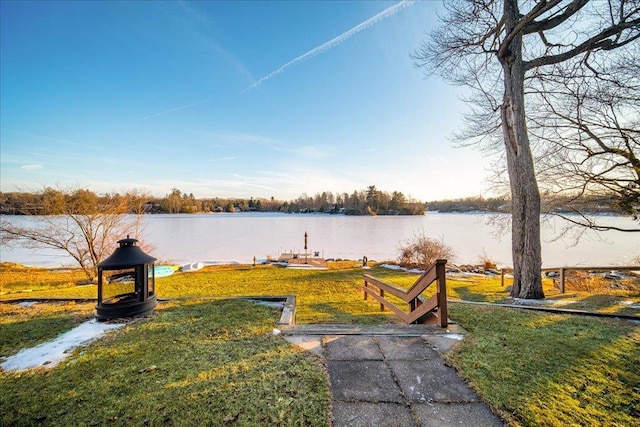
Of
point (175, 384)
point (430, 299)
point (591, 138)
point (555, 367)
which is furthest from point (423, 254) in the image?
point (175, 384)

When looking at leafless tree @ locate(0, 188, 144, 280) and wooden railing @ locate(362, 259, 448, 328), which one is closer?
wooden railing @ locate(362, 259, 448, 328)

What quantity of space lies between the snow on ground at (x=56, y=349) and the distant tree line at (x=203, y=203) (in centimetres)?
770

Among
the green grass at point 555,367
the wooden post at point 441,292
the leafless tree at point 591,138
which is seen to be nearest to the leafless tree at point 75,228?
the wooden post at point 441,292

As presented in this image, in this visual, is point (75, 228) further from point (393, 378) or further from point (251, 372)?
point (393, 378)

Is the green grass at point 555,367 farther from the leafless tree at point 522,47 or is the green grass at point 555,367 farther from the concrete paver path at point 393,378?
the leafless tree at point 522,47

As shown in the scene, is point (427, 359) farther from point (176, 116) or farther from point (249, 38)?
point (176, 116)

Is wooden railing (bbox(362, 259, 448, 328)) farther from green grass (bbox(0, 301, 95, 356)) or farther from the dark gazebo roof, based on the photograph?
green grass (bbox(0, 301, 95, 356))

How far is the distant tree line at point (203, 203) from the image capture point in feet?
29.3

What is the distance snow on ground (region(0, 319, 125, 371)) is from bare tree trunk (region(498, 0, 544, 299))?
6889 millimetres

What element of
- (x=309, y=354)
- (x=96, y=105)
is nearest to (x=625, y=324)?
(x=309, y=354)

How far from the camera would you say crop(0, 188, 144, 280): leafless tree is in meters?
8.66

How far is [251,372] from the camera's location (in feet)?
7.00

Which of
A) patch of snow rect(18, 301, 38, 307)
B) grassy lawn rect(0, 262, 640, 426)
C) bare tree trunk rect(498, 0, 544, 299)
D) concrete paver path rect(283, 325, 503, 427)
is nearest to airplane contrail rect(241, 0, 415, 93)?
bare tree trunk rect(498, 0, 544, 299)

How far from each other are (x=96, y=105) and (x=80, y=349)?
384 inches
